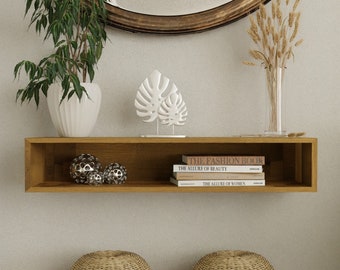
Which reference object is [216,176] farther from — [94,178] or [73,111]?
[73,111]

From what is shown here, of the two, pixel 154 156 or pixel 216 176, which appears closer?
pixel 216 176

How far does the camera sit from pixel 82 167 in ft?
6.29

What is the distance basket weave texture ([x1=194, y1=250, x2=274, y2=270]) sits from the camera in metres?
1.85

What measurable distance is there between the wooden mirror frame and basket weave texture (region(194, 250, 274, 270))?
866 millimetres

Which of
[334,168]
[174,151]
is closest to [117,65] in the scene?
[174,151]

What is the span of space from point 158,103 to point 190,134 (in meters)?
0.24

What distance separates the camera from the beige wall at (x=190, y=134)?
6.84ft

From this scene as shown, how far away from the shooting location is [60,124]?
1.87 m

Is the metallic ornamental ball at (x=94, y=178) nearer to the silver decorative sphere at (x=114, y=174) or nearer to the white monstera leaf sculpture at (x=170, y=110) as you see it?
the silver decorative sphere at (x=114, y=174)

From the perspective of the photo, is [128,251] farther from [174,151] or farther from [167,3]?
[167,3]

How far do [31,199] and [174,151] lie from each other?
596 mm

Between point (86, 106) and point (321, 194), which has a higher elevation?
point (86, 106)

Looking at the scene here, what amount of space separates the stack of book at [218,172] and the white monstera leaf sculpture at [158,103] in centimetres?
17

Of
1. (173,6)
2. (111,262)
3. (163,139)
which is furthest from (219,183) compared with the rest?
(173,6)
